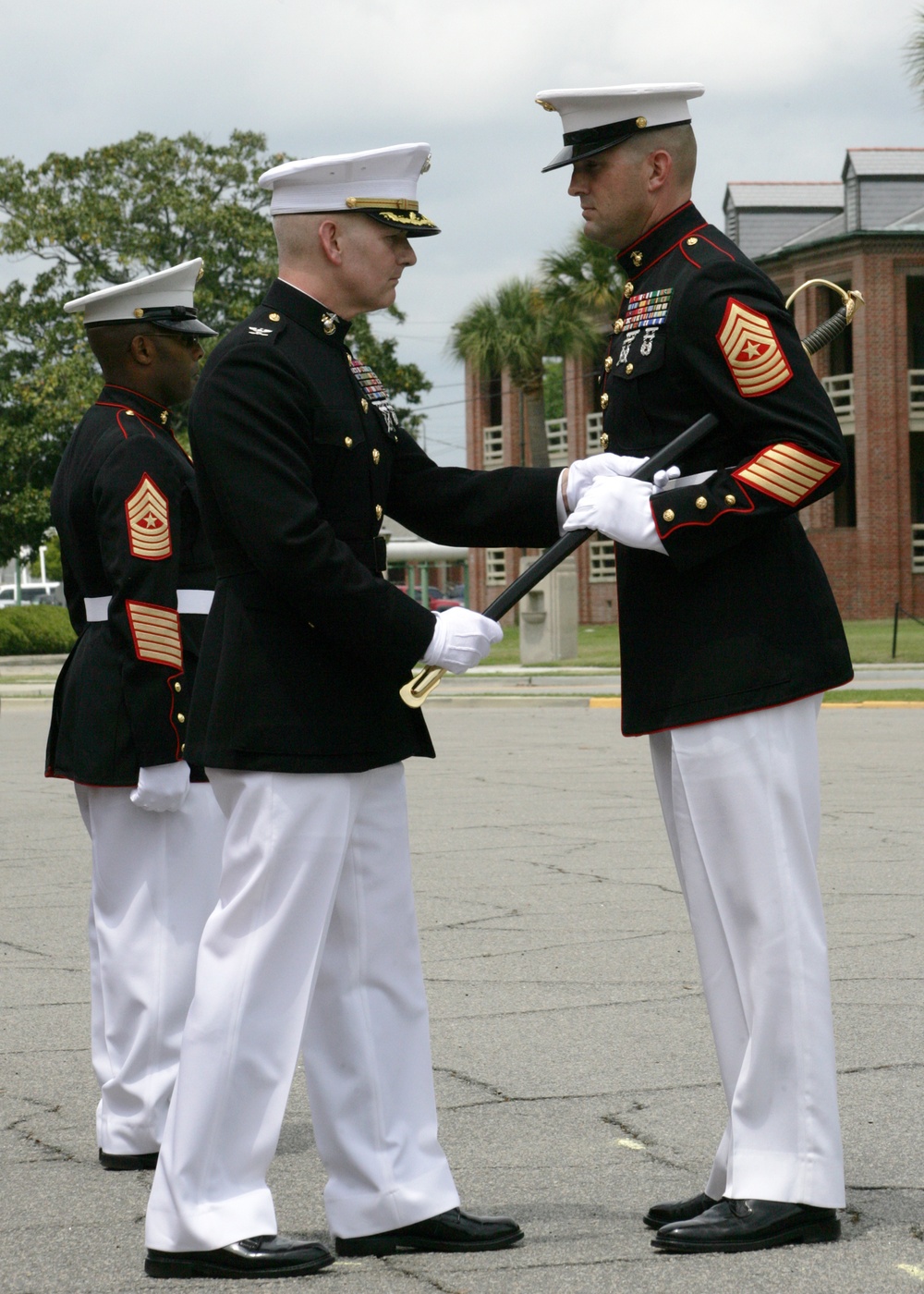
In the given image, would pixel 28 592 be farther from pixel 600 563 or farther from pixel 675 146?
pixel 675 146

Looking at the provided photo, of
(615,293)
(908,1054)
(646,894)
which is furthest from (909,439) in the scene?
(908,1054)

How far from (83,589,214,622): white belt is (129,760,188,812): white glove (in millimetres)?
409

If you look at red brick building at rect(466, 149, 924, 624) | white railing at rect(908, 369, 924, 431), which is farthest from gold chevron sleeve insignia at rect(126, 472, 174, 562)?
white railing at rect(908, 369, 924, 431)

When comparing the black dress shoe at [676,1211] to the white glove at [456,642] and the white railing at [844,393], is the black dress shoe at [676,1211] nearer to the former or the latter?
the white glove at [456,642]

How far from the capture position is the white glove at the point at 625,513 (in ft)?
10.5

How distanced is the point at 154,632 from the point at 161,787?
0.36m

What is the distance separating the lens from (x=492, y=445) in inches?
1933

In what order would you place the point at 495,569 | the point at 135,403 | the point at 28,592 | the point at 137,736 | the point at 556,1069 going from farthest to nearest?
the point at 28,592
the point at 495,569
the point at 556,1069
the point at 135,403
the point at 137,736

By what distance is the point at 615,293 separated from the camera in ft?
121

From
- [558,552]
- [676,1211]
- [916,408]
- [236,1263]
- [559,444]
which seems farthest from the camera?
[559,444]

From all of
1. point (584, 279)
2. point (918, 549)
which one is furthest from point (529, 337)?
point (918, 549)

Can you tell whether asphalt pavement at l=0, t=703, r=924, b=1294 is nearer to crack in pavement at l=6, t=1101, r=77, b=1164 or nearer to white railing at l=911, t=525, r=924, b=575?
crack in pavement at l=6, t=1101, r=77, b=1164

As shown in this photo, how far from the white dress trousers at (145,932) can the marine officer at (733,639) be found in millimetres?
1209

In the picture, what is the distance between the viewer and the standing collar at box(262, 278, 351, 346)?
3.31m
